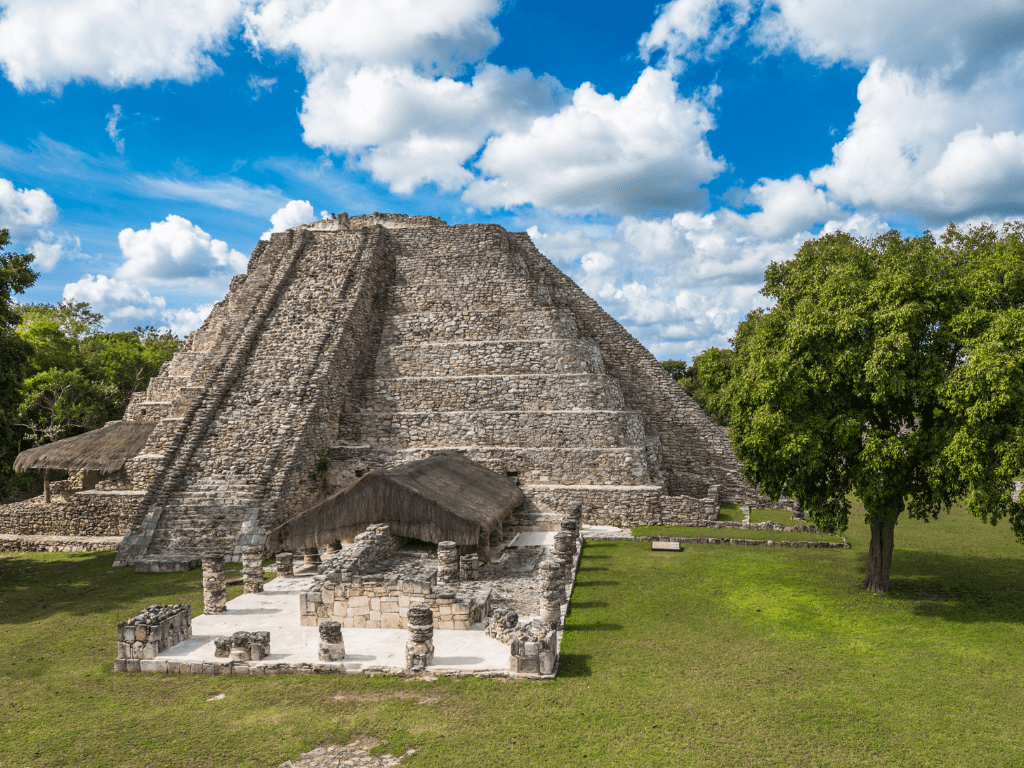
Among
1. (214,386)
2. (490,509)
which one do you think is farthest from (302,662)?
(214,386)

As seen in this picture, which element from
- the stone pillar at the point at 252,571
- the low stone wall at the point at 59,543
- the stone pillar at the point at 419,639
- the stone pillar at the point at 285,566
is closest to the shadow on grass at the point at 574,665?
the stone pillar at the point at 419,639

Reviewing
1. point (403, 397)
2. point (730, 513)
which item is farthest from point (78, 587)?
point (730, 513)

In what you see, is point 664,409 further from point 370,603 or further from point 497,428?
point 370,603

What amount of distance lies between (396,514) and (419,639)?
612cm

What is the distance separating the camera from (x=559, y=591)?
40.1 feet

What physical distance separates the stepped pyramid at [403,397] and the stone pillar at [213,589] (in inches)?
202

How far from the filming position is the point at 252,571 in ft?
46.7

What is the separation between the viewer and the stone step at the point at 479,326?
2627cm

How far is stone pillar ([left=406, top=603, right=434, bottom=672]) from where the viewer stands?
31.6 ft

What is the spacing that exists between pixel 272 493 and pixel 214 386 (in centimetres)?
656

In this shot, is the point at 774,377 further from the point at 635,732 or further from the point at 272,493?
the point at 272,493

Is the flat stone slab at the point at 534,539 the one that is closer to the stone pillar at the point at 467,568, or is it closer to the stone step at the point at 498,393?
the stone pillar at the point at 467,568

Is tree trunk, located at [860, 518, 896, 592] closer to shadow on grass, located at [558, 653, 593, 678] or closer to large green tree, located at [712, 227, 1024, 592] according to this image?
large green tree, located at [712, 227, 1024, 592]

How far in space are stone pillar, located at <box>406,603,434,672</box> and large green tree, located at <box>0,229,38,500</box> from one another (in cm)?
1316
